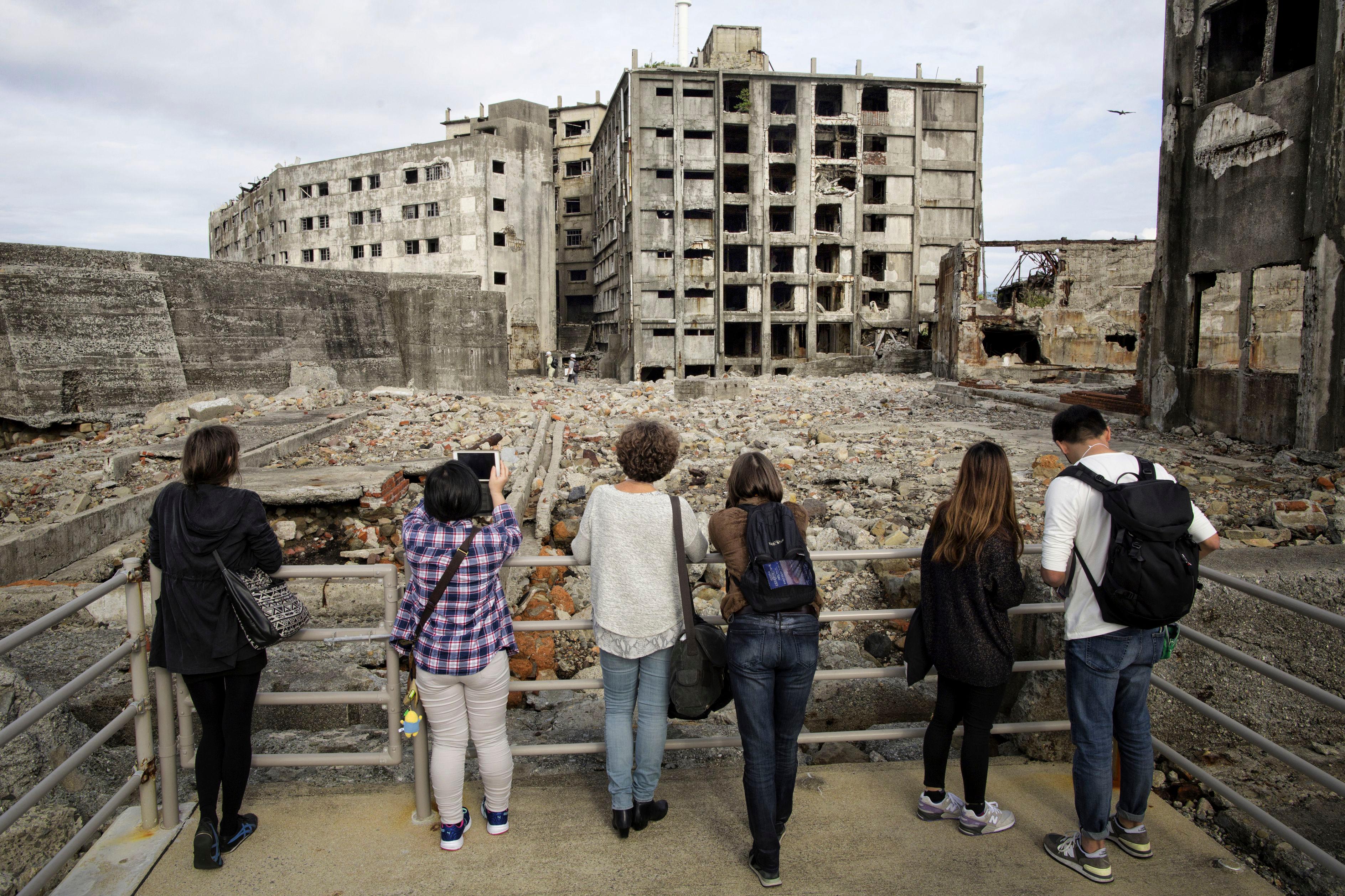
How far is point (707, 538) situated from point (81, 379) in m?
14.9

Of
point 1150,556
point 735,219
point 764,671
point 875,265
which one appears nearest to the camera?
point 1150,556

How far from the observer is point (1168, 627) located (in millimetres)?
2469

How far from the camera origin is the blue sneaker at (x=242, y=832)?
2.45 m

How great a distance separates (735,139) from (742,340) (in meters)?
8.88

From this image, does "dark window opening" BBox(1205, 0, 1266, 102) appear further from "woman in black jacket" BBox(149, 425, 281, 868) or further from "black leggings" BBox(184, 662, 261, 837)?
"black leggings" BBox(184, 662, 261, 837)

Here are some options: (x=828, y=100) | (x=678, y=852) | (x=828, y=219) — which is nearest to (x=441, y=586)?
(x=678, y=852)

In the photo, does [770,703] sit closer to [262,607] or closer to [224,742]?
[262,607]

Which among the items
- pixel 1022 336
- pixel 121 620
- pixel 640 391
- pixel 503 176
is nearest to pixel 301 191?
pixel 503 176

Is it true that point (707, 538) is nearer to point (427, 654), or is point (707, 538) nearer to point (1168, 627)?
point (427, 654)

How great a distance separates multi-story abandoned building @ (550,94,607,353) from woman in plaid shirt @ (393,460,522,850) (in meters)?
43.7

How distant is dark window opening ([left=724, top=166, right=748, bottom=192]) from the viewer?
35.1m

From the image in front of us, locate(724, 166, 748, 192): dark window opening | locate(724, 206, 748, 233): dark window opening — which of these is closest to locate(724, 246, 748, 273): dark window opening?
locate(724, 206, 748, 233): dark window opening

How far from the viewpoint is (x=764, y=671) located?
237 centimetres

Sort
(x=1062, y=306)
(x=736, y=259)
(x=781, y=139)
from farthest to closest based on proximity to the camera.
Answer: (x=781, y=139)
(x=736, y=259)
(x=1062, y=306)
